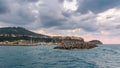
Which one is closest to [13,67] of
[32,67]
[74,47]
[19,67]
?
[19,67]

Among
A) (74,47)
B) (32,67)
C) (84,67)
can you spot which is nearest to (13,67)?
(32,67)

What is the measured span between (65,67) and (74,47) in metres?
142

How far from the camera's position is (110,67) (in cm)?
5991

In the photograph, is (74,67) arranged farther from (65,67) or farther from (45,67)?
(45,67)

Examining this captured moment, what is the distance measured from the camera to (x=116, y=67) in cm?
6072

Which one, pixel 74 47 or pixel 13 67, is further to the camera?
pixel 74 47

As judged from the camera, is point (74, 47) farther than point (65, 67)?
Yes

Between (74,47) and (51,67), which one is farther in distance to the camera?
(74,47)

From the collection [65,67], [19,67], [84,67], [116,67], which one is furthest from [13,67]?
[116,67]

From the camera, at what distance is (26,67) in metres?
57.6

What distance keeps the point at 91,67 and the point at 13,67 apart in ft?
70.6

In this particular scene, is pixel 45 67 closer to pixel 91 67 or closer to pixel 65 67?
pixel 65 67

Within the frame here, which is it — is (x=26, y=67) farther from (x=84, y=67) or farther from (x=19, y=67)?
(x=84, y=67)

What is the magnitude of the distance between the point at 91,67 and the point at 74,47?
141099 millimetres
